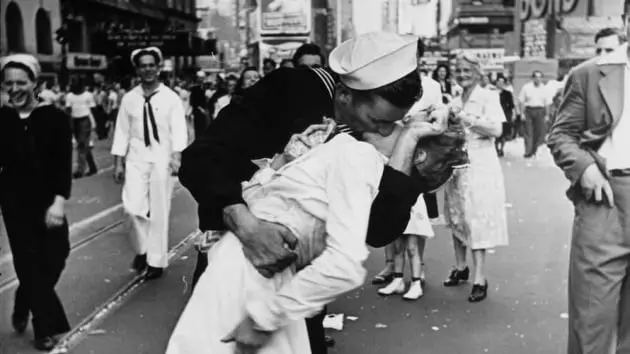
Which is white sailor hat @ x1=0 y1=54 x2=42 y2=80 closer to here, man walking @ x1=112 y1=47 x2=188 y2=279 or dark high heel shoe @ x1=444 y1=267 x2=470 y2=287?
man walking @ x1=112 y1=47 x2=188 y2=279

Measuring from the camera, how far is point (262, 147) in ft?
9.59

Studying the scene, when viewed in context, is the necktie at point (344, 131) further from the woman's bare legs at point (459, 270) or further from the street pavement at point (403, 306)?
the woman's bare legs at point (459, 270)

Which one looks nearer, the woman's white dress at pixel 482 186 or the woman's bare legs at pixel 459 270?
the woman's white dress at pixel 482 186

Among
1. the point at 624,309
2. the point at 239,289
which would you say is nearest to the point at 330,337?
the point at 624,309

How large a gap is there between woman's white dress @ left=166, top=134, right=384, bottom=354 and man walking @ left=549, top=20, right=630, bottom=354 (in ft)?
6.35

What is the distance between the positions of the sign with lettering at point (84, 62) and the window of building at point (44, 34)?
1.41 metres

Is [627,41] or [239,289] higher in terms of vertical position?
[627,41]

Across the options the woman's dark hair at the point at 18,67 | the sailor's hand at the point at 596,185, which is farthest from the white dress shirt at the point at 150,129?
the sailor's hand at the point at 596,185

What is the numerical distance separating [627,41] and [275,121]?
1911mm

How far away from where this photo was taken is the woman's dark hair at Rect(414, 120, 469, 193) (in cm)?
244

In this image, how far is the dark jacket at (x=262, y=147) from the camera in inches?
95.7

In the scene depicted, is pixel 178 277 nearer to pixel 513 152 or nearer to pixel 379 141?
pixel 379 141

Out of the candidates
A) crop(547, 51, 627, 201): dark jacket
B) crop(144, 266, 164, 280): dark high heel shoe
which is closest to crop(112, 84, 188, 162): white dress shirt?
crop(144, 266, 164, 280): dark high heel shoe

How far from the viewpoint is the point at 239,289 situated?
89.7 inches
